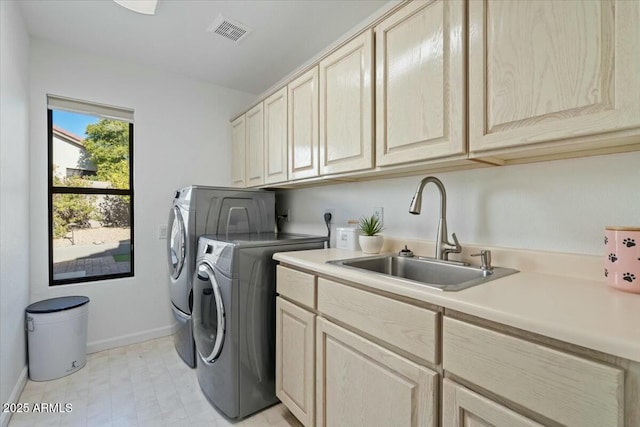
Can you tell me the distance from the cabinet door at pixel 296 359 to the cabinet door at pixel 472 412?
0.66 metres

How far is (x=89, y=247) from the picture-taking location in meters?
2.49

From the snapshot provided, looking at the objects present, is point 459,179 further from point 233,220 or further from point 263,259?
point 233,220

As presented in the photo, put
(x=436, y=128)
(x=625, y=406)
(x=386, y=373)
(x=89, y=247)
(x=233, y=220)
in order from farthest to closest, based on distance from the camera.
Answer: (x=89, y=247) → (x=233, y=220) → (x=436, y=128) → (x=386, y=373) → (x=625, y=406)

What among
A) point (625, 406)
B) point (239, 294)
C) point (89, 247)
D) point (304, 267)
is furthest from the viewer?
point (89, 247)

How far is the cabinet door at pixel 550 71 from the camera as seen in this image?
78cm

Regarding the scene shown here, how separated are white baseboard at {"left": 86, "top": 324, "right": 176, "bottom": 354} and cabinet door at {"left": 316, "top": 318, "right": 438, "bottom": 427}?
1.73 meters

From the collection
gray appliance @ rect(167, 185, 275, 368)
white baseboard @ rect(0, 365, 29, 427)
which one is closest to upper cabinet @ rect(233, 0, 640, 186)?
gray appliance @ rect(167, 185, 275, 368)

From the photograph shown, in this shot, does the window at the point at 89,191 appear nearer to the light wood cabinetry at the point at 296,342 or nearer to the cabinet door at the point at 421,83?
the light wood cabinetry at the point at 296,342

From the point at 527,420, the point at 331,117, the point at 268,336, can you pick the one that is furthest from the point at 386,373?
the point at 331,117

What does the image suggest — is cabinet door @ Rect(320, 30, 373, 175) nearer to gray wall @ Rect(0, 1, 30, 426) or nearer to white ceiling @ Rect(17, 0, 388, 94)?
white ceiling @ Rect(17, 0, 388, 94)

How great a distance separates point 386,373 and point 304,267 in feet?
1.95

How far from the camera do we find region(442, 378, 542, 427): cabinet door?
2.35 feet

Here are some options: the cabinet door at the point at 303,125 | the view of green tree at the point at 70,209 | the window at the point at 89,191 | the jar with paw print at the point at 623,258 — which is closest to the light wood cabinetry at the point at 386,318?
the jar with paw print at the point at 623,258

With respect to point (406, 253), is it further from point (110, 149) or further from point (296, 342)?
point (110, 149)
